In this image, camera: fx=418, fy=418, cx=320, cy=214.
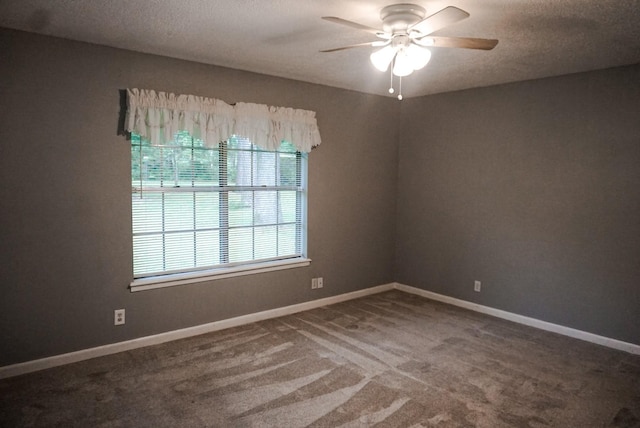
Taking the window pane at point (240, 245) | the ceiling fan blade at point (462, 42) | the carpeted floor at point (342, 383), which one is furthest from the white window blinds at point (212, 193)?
the ceiling fan blade at point (462, 42)

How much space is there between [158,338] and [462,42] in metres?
3.21

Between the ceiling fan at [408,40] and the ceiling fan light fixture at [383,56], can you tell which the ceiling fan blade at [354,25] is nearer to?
the ceiling fan at [408,40]

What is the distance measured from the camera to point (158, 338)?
3.56 m

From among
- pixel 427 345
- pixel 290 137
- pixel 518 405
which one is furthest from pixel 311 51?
pixel 518 405

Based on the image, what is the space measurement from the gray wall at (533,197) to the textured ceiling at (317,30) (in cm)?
41

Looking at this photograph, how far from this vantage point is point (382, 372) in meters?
3.12

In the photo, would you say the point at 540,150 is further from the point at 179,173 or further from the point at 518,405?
the point at 179,173

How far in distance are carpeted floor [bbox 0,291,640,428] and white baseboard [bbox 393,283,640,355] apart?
0.13 meters

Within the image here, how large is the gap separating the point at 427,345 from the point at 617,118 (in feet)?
8.31

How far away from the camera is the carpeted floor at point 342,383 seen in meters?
2.53

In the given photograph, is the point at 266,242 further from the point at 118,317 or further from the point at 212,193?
the point at 118,317

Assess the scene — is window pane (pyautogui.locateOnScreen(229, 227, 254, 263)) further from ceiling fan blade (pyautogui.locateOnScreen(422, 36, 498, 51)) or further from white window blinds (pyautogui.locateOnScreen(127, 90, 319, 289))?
ceiling fan blade (pyautogui.locateOnScreen(422, 36, 498, 51))

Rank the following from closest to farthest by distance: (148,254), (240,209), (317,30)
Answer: (317,30) → (148,254) → (240,209)

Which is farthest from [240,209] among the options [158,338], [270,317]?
[158,338]
